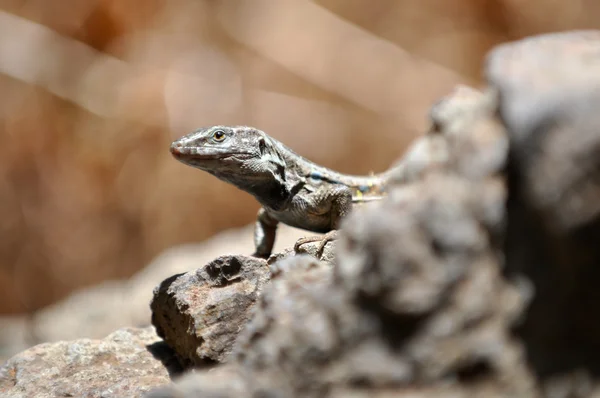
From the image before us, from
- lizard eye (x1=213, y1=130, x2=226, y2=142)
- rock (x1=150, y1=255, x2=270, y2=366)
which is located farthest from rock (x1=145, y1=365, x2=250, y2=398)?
lizard eye (x1=213, y1=130, x2=226, y2=142)

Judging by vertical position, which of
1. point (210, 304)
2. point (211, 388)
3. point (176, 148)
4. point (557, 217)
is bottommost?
point (211, 388)

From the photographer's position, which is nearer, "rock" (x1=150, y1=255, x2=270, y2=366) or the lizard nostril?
"rock" (x1=150, y1=255, x2=270, y2=366)

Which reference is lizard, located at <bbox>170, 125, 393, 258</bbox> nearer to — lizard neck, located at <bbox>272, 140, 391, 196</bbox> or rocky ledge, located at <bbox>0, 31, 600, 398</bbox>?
lizard neck, located at <bbox>272, 140, 391, 196</bbox>

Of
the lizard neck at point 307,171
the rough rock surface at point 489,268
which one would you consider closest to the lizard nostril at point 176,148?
the lizard neck at point 307,171

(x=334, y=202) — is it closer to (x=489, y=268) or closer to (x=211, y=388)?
(x=211, y=388)

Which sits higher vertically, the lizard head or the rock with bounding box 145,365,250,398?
the lizard head

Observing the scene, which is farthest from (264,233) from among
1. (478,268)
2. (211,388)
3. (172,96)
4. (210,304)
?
(172,96)
